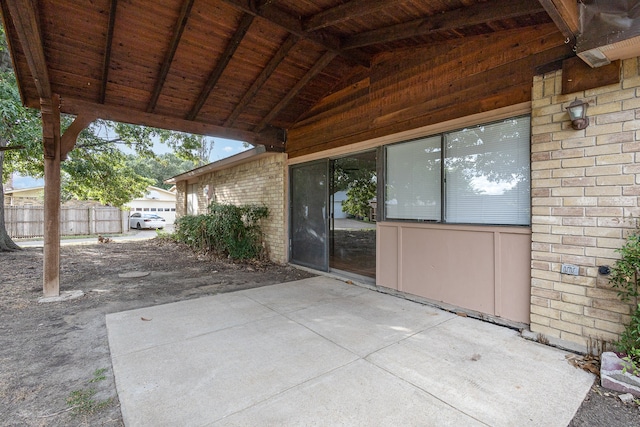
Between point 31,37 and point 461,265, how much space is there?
17.4 ft

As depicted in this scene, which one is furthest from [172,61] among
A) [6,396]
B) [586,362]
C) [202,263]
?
[586,362]

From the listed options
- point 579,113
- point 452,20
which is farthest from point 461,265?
point 452,20

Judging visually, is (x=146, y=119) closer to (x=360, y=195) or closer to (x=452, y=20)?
(x=452, y=20)

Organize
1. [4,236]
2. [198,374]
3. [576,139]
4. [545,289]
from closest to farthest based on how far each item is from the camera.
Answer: [198,374] < [576,139] < [545,289] < [4,236]

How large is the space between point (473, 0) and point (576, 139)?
1.70 m

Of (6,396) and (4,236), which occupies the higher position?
(4,236)

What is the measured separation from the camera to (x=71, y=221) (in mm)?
14562

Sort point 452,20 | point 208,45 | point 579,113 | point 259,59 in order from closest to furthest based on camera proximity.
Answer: point 579,113
point 452,20
point 208,45
point 259,59

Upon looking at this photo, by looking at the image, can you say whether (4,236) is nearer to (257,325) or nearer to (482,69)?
(257,325)

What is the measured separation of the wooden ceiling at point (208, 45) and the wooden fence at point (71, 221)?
1193 cm

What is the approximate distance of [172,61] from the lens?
13.8ft

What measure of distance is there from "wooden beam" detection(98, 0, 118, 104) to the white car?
15.3m

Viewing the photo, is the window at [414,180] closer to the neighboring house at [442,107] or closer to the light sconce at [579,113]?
the neighboring house at [442,107]

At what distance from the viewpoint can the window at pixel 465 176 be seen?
321 cm
